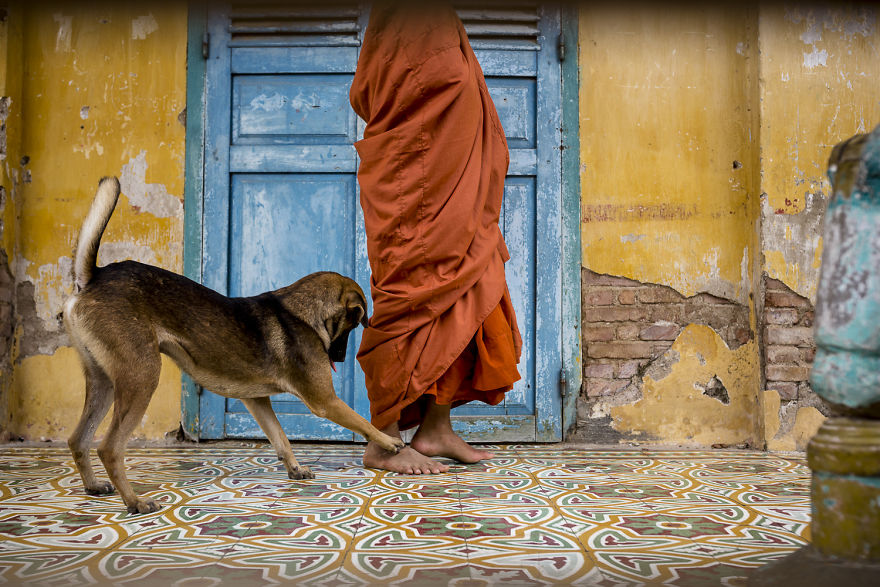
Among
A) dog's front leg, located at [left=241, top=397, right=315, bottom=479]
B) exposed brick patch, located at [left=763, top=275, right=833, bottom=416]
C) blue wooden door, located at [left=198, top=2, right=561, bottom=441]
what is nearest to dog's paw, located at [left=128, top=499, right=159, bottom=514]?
dog's front leg, located at [left=241, top=397, right=315, bottom=479]

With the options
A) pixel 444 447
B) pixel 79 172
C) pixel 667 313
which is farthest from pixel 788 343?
pixel 79 172

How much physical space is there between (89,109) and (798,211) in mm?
3762

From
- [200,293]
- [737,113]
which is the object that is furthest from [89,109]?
[737,113]

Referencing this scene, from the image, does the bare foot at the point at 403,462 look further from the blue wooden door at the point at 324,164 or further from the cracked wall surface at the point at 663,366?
the cracked wall surface at the point at 663,366

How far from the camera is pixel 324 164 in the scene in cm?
364

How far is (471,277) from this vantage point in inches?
110

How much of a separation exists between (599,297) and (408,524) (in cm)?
214

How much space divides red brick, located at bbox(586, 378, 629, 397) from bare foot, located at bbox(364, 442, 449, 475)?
46.2 inches

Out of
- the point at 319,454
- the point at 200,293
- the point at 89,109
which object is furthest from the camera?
the point at 89,109

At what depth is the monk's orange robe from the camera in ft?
8.99

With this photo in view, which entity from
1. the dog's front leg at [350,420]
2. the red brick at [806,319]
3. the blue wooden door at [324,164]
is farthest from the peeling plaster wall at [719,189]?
the dog's front leg at [350,420]

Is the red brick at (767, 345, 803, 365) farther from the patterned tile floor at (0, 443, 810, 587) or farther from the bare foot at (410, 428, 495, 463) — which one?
the bare foot at (410, 428, 495, 463)

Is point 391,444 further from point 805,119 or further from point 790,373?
point 805,119

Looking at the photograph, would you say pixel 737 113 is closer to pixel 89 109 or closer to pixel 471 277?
pixel 471 277
